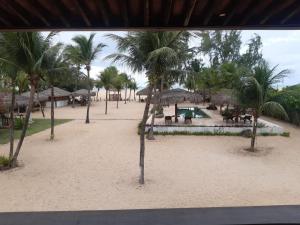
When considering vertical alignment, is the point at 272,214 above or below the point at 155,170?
above

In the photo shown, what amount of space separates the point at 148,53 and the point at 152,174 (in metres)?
3.86

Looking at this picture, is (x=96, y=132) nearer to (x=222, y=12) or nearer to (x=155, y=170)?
(x=155, y=170)

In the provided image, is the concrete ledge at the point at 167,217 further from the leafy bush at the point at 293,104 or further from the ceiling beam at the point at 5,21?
the leafy bush at the point at 293,104

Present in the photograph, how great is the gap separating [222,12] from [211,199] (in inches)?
249

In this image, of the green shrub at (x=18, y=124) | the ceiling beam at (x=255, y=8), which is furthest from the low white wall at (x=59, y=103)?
the ceiling beam at (x=255, y=8)

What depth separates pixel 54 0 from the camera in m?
2.87

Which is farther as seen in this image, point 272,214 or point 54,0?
point 54,0

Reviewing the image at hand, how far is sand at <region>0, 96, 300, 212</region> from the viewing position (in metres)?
8.48

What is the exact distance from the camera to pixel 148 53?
1073cm

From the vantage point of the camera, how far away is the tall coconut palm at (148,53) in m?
10.3

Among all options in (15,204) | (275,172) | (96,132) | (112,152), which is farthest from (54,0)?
(96,132)

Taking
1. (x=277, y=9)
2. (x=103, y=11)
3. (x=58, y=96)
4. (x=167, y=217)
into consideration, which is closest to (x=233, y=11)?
(x=277, y=9)

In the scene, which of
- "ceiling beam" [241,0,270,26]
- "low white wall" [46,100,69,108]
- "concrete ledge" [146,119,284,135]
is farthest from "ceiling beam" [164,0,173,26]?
"low white wall" [46,100,69,108]

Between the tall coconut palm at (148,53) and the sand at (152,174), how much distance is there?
1233 mm
